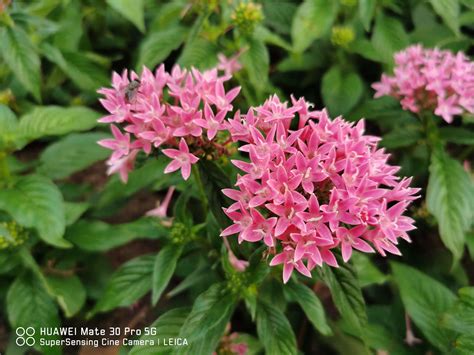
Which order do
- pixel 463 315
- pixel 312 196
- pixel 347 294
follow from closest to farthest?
pixel 312 196
pixel 347 294
pixel 463 315

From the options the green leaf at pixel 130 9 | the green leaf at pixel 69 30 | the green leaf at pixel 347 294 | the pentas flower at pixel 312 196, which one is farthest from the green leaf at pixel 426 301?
the green leaf at pixel 69 30

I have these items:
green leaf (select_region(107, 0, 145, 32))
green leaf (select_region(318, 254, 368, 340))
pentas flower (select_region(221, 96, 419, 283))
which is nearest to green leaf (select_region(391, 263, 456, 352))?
green leaf (select_region(318, 254, 368, 340))

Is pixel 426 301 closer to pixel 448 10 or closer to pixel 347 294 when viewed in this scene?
pixel 347 294

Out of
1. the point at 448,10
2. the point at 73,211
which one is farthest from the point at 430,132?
the point at 73,211

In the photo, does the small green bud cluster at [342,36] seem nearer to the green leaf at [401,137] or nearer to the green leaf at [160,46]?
the green leaf at [401,137]

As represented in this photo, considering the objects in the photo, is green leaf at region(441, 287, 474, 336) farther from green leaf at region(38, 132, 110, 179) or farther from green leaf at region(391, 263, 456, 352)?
green leaf at region(38, 132, 110, 179)

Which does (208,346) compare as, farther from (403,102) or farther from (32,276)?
(403,102)
